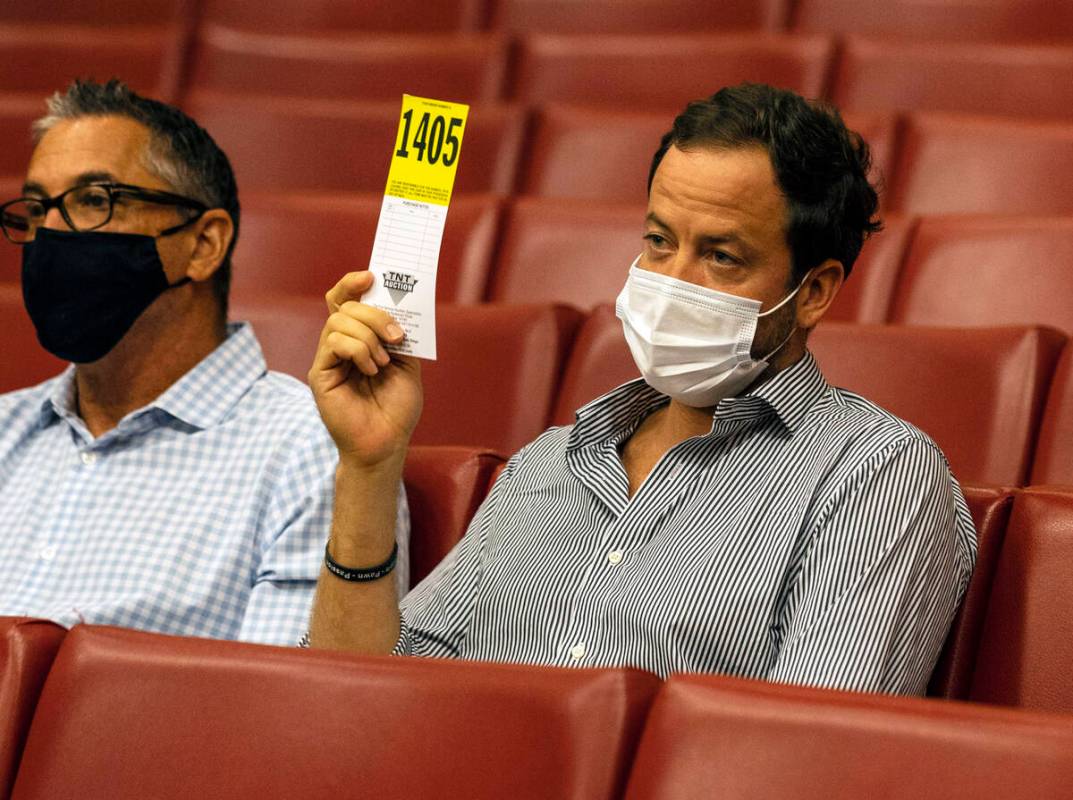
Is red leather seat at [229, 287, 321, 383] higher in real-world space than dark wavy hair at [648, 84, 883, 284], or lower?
lower

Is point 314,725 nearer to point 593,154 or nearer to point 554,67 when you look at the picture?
point 593,154

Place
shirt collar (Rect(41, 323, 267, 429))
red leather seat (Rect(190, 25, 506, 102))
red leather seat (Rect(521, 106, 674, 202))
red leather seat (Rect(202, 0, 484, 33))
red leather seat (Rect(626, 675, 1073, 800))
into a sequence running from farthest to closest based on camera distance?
red leather seat (Rect(202, 0, 484, 33)) < red leather seat (Rect(190, 25, 506, 102)) < red leather seat (Rect(521, 106, 674, 202)) < shirt collar (Rect(41, 323, 267, 429)) < red leather seat (Rect(626, 675, 1073, 800))

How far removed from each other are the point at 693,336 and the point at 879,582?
0.13m

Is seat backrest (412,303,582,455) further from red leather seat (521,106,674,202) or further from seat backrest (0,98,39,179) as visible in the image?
seat backrest (0,98,39,179)

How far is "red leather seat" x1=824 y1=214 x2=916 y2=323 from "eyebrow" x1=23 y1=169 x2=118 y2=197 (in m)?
0.44

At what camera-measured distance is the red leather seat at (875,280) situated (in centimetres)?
92

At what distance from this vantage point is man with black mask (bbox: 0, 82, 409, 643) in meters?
0.69

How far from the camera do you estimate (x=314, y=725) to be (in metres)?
0.37

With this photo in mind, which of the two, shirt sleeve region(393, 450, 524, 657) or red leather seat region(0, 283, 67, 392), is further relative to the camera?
red leather seat region(0, 283, 67, 392)

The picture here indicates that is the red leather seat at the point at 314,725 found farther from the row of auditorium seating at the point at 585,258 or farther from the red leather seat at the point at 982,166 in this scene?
the red leather seat at the point at 982,166

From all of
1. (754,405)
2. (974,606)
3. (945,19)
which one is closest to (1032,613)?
(974,606)

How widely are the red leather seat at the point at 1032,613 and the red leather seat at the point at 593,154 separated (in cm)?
65

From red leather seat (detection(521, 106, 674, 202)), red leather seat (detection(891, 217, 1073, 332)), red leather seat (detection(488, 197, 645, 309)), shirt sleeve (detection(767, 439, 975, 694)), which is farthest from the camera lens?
red leather seat (detection(521, 106, 674, 202))

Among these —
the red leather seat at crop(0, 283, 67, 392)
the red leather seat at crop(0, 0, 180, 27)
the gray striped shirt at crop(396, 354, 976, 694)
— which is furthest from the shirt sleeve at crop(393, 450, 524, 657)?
the red leather seat at crop(0, 0, 180, 27)
